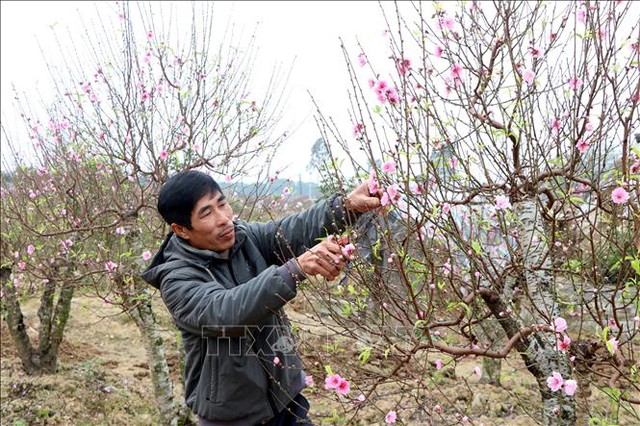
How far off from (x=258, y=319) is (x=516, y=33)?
1.46 m

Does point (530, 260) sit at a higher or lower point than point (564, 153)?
lower

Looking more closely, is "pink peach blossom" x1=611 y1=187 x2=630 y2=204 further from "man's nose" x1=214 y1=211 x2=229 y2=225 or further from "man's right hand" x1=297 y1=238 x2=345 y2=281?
"man's nose" x1=214 y1=211 x2=229 y2=225

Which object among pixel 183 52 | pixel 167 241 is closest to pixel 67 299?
pixel 183 52

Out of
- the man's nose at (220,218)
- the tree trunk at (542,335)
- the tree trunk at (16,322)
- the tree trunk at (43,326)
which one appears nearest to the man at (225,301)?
the man's nose at (220,218)

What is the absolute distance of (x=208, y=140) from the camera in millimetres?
4445

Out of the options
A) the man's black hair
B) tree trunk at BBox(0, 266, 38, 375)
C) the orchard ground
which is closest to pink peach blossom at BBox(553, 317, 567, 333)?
the man's black hair

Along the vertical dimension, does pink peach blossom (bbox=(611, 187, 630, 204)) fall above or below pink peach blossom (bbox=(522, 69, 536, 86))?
below

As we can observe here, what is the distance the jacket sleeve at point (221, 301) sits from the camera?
1.71 meters

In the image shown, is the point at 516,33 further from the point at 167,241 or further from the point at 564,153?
the point at 167,241

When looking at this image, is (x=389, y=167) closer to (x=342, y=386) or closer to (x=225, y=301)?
(x=225, y=301)

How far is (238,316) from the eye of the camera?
1.73 m

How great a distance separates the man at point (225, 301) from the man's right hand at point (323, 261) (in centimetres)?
7

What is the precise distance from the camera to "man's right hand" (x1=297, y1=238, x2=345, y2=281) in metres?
1.67

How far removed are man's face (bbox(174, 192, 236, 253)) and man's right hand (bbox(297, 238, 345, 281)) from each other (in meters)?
0.46
